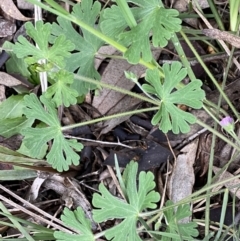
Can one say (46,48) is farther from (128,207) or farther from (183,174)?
(183,174)

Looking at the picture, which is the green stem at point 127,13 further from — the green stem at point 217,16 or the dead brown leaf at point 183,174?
the dead brown leaf at point 183,174

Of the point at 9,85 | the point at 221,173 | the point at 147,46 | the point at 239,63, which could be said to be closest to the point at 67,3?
the point at 9,85

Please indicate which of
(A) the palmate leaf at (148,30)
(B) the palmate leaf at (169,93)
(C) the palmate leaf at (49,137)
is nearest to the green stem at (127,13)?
(A) the palmate leaf at (148,30)

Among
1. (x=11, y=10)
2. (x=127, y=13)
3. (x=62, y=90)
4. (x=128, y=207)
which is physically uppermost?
(x=127, y=13)

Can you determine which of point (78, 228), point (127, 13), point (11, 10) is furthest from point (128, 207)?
point (11, 10)

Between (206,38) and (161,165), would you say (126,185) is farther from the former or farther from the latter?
(206,38)
